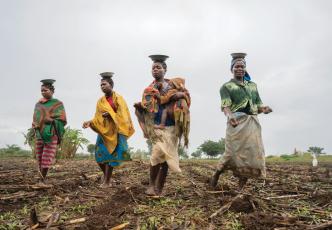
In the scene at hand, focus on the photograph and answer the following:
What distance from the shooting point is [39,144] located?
793 centimetres

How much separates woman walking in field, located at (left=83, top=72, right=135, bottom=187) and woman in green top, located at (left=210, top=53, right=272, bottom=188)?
203 centimetres

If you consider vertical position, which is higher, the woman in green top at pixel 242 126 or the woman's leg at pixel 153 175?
the woman in green top at pixel 242 126

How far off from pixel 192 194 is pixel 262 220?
6.71 feet

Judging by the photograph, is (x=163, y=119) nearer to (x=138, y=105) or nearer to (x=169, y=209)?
(x=138, y=105)

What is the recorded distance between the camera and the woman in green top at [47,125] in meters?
7.87

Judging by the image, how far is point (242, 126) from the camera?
6.06m

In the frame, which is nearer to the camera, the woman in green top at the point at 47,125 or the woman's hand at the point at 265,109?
the woman's hand at the point at 265,109

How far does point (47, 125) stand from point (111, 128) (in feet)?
4.44

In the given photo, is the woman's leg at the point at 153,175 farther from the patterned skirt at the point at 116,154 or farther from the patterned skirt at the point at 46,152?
the patterned skirt at the point at 46,152

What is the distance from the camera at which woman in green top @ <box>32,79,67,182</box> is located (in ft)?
25.8

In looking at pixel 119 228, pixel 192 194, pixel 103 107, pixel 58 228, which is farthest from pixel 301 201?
pixel 103 107

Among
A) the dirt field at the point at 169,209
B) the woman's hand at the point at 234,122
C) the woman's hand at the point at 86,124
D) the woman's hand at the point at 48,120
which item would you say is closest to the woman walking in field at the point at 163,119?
the dirt field at the point at 169,209

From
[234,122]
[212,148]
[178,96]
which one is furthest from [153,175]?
[212,148]

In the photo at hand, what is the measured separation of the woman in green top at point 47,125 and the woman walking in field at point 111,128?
0.87 m
